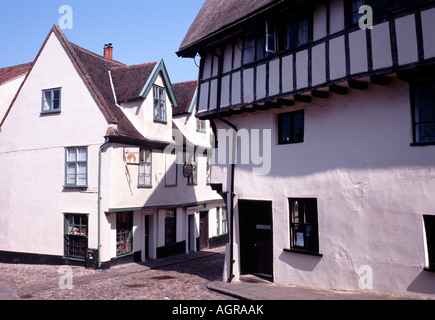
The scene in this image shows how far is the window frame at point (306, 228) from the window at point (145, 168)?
923cm

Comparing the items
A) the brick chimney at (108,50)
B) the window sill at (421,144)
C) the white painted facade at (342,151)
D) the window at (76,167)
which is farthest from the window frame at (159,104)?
the window sill at (421,144)

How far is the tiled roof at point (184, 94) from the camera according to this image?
2380 cm

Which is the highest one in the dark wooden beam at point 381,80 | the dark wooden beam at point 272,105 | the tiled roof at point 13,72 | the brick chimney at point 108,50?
the brick chimney at point 108,50

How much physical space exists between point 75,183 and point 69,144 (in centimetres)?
183

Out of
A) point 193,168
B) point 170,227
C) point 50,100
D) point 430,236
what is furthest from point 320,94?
point 50,100

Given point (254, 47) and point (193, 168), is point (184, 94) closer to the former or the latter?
point (193, 168)

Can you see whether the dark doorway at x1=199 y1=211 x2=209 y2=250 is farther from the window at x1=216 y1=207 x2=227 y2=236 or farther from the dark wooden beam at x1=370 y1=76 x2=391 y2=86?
the dark wooden beam at x1=370 y1=76 x2=391 y2=86

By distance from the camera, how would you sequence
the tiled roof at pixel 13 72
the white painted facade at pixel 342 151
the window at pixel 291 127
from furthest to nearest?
1. the tiled roof at pixel 13 72
2. the window at pixel 291 127
3. the white painted facade at pixel 342 151

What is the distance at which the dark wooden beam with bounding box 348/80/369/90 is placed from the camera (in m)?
9.93

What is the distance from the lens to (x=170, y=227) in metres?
21.8

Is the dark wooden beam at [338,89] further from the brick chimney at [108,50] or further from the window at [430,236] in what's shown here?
the brick chimney at [108,50]

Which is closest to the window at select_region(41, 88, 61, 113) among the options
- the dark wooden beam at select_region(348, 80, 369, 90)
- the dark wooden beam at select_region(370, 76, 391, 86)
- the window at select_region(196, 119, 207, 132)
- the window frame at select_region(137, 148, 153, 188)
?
Answer: the window frame at select_region(137, 148, 153, 188)

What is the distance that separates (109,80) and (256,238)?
12.0 m

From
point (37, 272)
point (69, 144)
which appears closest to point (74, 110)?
point (69, 144)
